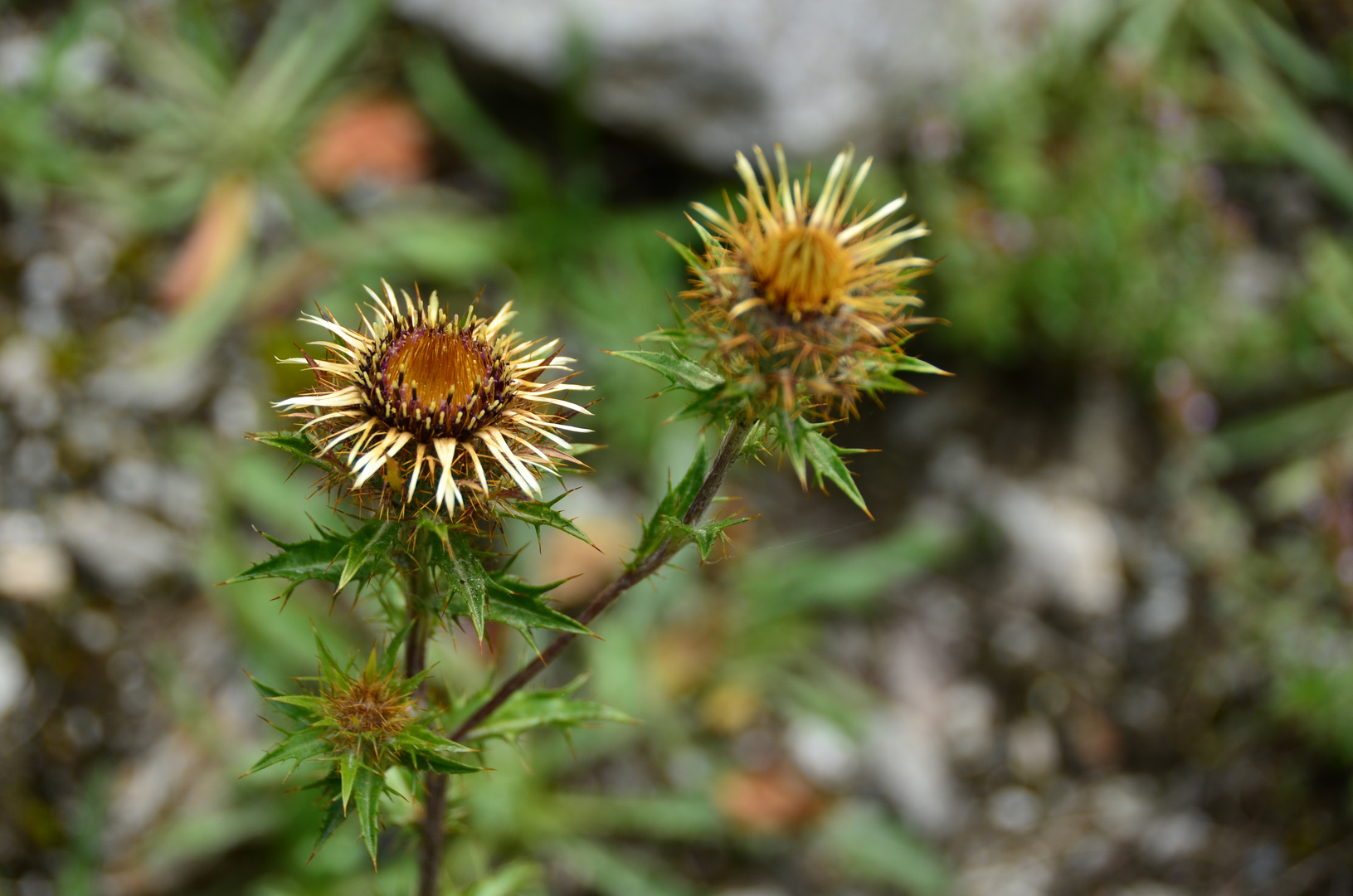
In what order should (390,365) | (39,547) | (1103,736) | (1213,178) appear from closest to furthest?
1. (390,365)
2. (39,547)
3. (1103,736)
4. (1213,178)

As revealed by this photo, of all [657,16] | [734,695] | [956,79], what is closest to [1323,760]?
[734,695]

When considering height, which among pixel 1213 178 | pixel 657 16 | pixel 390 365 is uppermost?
pixel 657 16

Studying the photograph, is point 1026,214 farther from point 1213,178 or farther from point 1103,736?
point 1103,736

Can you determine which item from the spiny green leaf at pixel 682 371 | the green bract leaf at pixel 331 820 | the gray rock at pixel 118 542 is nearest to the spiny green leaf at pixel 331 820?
the green bract leaf at pixel 331 820

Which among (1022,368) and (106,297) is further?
(1022,368)

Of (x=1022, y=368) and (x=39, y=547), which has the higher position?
(x=1022, y=368)

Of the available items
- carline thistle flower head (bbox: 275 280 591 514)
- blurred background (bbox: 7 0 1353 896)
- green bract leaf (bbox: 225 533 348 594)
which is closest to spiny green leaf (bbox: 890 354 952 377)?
carline thistle flower head (bbox: 275 280 591 514)

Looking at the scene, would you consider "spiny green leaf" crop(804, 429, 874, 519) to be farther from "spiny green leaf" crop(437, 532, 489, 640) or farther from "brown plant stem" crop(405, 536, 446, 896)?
"brown plant stem" crop(405, 536, 446, 896)
